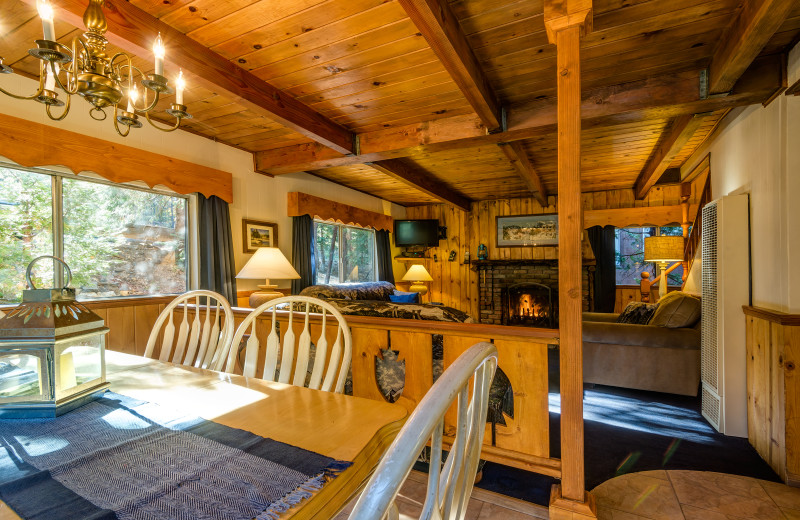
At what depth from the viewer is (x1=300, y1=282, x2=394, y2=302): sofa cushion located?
3635mm

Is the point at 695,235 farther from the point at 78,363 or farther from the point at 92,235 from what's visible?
the point at 92,235

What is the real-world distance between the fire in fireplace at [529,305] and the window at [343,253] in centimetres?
232

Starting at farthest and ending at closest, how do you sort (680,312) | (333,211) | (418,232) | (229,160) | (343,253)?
(418,232)
(343,253)
(333,211)
(229,160)
(680,312)

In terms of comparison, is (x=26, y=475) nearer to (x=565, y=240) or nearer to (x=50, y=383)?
(x=50, y=383)

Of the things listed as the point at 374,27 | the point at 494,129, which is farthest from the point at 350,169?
the point at 374,27

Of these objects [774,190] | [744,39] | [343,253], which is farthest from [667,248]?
[343,253]

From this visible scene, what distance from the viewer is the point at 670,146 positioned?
3.30 meters

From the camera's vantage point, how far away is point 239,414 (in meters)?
0.90

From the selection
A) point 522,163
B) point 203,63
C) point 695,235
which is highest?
point 203,63

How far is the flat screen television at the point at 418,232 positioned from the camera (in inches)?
262

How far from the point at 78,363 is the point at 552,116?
9.47 feet

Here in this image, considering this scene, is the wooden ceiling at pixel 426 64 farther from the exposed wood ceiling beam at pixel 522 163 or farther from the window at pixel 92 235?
the window at pixel 92 235

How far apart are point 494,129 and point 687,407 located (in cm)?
266

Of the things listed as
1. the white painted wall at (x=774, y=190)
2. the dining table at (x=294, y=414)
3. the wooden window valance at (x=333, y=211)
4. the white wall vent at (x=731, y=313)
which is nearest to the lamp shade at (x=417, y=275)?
the wooden window valance at (x=333, y=211)
